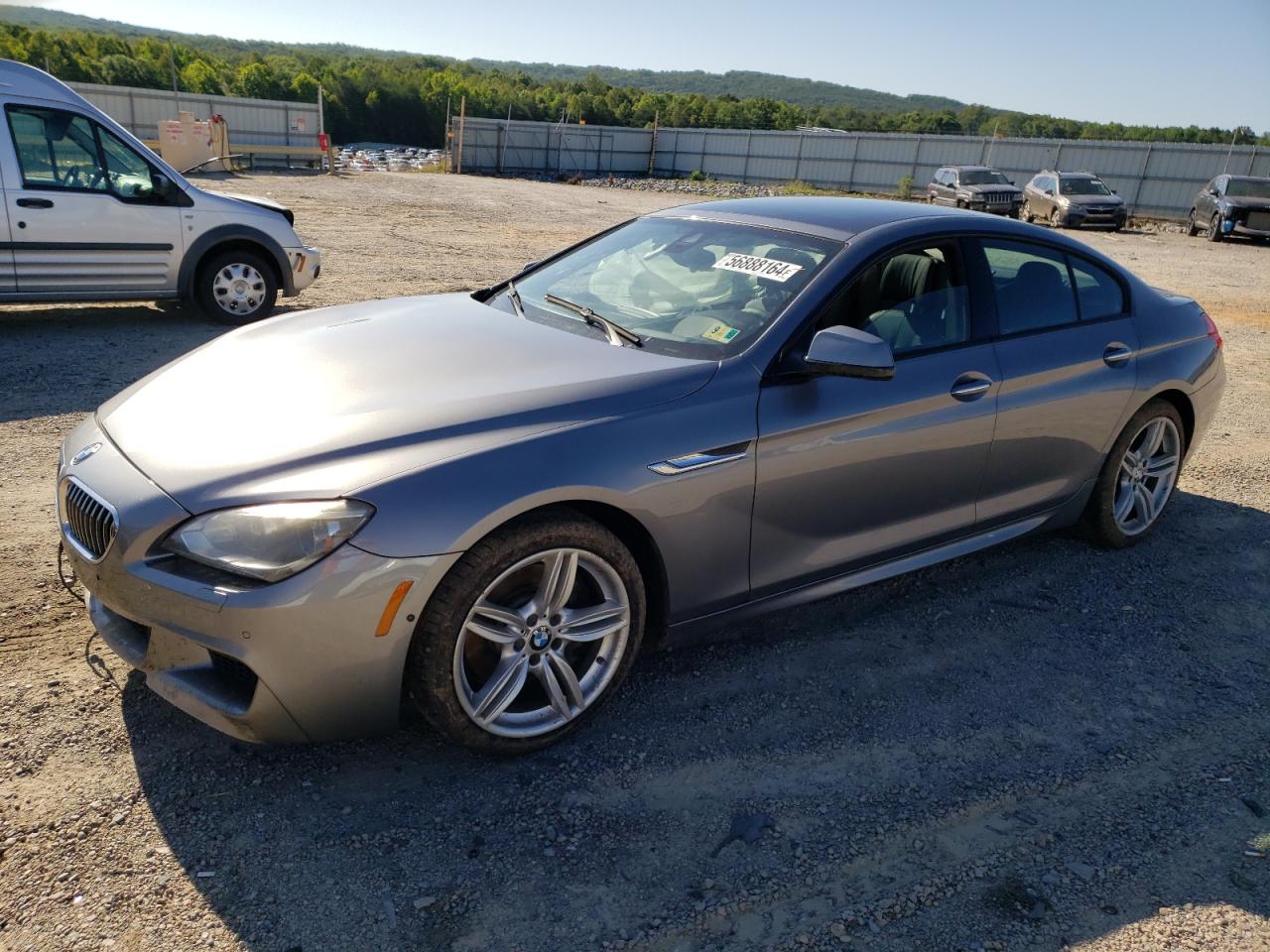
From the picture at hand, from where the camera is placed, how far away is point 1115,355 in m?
4.35

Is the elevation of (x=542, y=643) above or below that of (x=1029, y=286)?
below

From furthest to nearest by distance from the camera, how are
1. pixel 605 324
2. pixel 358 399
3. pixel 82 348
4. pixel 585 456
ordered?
pixel 82 348, pixel 605 324, pixel 358 399, pixel 585 456

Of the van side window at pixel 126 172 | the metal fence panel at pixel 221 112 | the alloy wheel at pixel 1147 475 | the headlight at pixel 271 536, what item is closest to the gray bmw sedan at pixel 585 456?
the headlight at pixel 271 536

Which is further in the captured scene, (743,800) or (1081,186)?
(1081,186)

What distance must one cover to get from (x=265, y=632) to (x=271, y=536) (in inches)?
9.8

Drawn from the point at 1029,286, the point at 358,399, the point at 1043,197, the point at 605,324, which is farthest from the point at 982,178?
the point at 358,399

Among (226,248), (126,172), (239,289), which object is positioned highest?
(126,172)

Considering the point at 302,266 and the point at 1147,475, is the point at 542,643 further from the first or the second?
the point at 302,266

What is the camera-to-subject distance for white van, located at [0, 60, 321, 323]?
742 cm

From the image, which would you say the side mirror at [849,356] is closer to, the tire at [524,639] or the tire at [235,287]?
the tire at [524,639]

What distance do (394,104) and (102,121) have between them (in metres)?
82.7

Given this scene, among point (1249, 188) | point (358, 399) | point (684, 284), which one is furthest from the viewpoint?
point (1249, 188)

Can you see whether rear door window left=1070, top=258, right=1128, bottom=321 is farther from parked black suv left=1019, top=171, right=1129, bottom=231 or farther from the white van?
parked black suv left=1019, top=171, right=1129, bottom=231

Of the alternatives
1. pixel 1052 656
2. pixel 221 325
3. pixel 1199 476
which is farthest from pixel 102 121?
pixel 1199 476
